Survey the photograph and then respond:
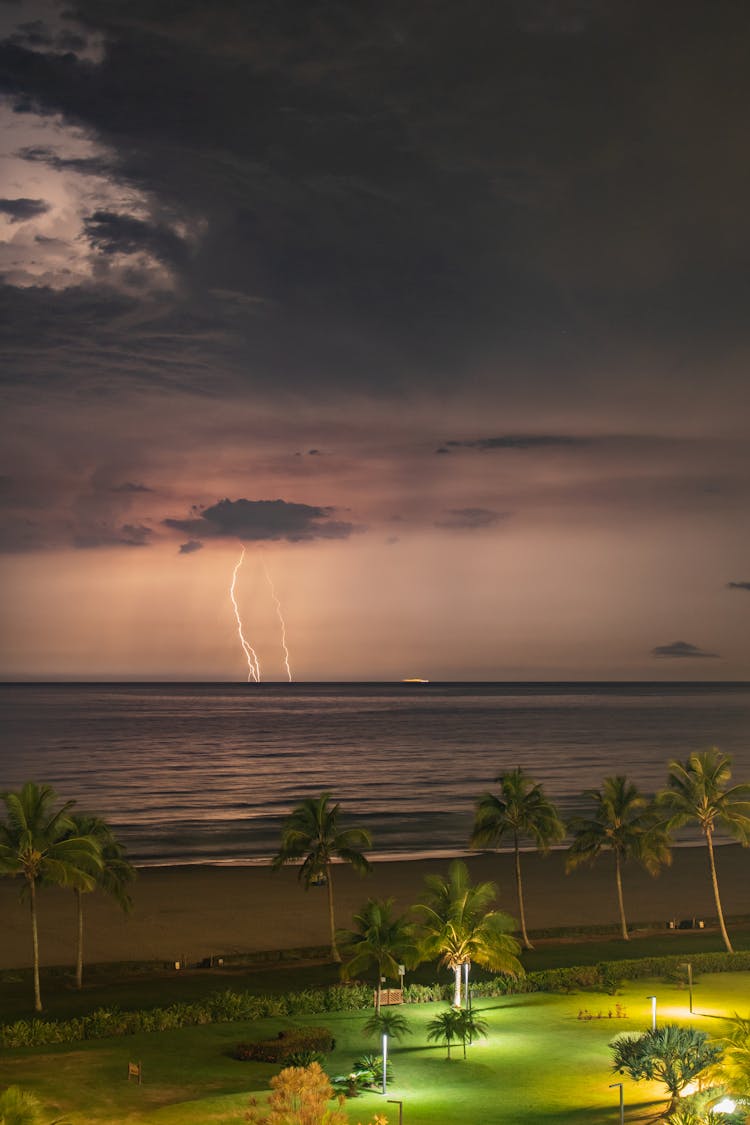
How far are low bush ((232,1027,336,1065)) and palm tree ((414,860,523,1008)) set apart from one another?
17.3 ft

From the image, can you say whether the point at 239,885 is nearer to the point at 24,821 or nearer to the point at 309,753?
the point at 24,821

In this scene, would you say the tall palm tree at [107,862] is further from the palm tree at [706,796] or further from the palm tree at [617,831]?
the palm tree at [706,796]

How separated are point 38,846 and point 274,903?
23026mm

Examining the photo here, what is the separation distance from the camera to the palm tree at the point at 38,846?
39.5 m

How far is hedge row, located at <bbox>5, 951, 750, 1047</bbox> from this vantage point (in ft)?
115

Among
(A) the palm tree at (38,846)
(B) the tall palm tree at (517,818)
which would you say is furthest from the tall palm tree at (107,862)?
(B) the tall palm tree at (517,818)

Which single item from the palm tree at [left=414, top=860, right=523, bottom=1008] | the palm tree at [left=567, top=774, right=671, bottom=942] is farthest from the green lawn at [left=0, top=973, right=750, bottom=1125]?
the palm tree at [left=567, top=774, right=671, bottom=942]

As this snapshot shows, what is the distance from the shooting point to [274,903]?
60.2 m

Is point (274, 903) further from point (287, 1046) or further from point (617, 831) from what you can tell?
point (287, 1046)

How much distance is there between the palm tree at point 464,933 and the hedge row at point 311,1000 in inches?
125

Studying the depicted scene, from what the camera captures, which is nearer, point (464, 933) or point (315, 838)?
point (464, 933)

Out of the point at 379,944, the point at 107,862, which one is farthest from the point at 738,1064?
the point at 107,862

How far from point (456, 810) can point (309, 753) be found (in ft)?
188

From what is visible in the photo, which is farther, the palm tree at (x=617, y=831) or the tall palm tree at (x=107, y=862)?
the palm tree at (x=617, y=831)
